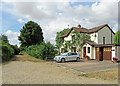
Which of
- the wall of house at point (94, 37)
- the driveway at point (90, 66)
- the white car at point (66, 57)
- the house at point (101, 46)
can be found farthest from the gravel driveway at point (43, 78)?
the wall of house at point (94, 37)

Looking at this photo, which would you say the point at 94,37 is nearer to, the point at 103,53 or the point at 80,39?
the point at 80,39

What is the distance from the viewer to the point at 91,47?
20.8 m

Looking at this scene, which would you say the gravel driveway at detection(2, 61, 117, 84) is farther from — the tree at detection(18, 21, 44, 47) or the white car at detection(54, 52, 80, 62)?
the tree at detection(18, 21, 44, 47)

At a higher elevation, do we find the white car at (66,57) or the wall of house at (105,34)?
the wall of house at (105,34)

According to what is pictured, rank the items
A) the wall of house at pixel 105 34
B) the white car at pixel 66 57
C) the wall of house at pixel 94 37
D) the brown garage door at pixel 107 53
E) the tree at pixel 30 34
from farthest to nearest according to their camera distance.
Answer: the tree at pixel 30 34, the wall of house at pixel 105 34, the wall of house at pixel 94 37, the brown garage door at pixel 107 53, the white car at pixel 66 57

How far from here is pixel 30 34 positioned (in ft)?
123

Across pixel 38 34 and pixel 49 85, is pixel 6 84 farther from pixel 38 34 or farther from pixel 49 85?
pixel 38 34

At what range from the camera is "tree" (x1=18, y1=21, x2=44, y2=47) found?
37656 millimetres

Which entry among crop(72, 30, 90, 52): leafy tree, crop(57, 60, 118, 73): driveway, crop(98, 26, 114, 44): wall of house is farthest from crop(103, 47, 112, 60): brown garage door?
crop(72, 30, 90, 52): leafy tree

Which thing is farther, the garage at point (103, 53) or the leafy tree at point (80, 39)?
the leafy tree at point (80, 39)

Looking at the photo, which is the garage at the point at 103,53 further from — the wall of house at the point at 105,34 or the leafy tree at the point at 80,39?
the leafy tree at the point at 80,39

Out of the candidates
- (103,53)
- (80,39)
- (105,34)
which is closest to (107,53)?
(103,53)

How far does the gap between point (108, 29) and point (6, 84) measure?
23.3 m

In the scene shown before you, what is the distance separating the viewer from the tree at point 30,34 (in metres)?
37.7
